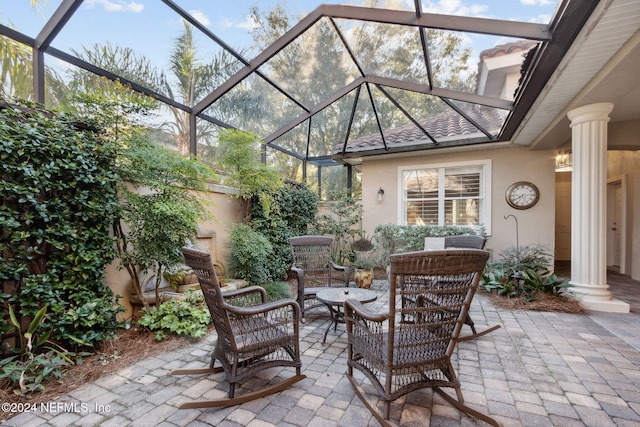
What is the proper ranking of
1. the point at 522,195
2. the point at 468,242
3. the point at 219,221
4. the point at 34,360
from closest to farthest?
the point at 34,360 → the point at 468,242 → the point at 219,221 → the point at 522,195

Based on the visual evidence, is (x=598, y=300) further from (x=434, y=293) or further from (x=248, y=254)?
(x=248, y=254)

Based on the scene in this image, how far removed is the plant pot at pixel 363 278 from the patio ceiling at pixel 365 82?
3.03 metres

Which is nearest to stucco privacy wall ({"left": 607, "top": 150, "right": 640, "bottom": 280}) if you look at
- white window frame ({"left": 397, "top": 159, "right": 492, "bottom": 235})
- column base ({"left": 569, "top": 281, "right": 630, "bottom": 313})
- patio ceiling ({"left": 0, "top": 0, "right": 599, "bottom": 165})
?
white window frame ({"left": 397, "top": 159, "right": 492, "bottom": 235})

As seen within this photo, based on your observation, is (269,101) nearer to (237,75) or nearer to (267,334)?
(237,75)

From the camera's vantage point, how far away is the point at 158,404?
1.92m

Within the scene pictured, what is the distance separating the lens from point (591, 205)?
3.91 meters

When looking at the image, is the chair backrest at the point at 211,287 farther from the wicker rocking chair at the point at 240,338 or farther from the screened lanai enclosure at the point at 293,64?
the screened lanai enclosure at the point at 293,64

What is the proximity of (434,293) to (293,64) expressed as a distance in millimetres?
4398

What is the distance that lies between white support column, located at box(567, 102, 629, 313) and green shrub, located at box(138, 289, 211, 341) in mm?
5191

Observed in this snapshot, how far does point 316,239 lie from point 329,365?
77.0 inches

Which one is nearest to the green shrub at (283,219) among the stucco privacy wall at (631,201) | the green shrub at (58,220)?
the green shrub at (58,220)

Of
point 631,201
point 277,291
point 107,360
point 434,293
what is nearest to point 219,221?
point 277,291

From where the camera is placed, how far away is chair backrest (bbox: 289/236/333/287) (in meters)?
4.10

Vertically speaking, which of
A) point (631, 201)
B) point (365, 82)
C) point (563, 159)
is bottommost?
point (631, 201)
